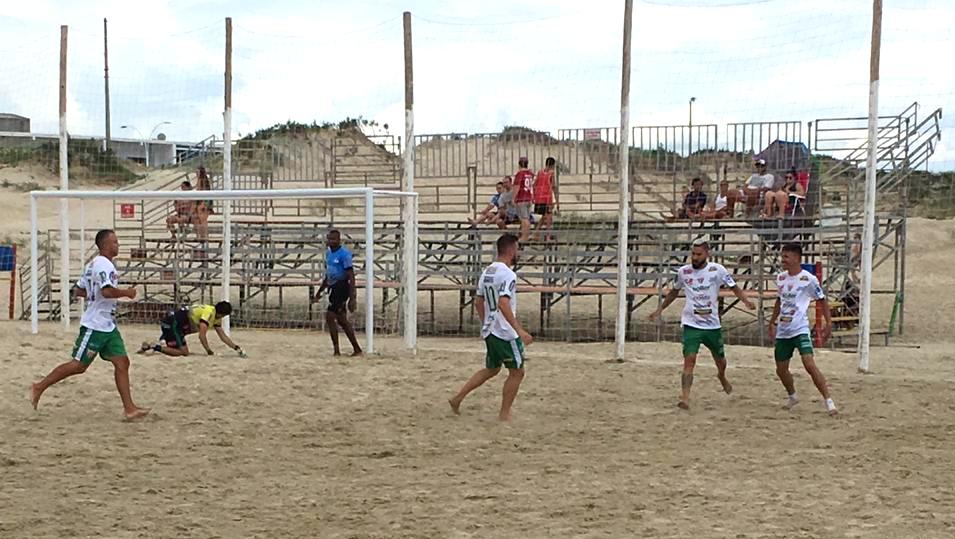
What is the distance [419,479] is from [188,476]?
1552mm

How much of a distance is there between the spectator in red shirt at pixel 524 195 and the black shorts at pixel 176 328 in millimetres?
6737

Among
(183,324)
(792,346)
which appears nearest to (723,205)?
(792,346)

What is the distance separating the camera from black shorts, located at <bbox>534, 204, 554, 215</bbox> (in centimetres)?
1898

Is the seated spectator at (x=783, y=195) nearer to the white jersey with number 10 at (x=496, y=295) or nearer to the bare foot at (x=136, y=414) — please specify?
the white jersey with number 10 at (x=496, y=295)

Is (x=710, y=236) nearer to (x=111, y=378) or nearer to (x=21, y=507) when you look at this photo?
(x=111, y=378)

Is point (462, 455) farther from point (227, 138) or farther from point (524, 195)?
point (524, 195)

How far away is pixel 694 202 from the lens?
60.4 ft

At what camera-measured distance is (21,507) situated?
6559 millimetres

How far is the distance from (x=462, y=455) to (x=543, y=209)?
11.3 m

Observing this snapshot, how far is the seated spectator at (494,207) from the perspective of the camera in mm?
19203

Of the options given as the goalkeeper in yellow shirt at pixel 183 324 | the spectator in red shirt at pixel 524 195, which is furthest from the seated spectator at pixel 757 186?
the goalkeeper in yellow shirt at pixel 183 324

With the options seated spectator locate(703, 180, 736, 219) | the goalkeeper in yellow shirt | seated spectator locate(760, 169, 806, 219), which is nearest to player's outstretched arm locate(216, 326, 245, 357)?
the goalkeeper in yellow shirt

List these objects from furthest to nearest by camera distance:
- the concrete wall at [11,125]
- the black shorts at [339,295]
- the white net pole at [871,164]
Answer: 1. the concrete wall at [11,125]
2. the black shorts at [339,295]
3. the white net pole at [871,164]

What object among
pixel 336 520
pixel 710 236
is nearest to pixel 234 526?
pixel 336 520
